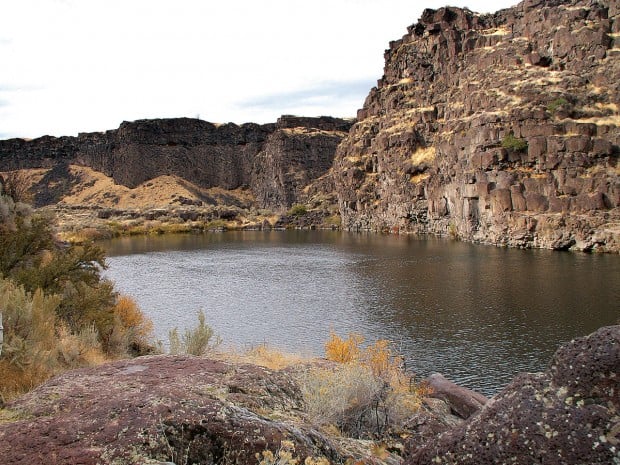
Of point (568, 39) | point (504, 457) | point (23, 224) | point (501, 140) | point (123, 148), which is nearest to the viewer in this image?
point (504, 457)

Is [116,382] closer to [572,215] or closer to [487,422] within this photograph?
[487,422]

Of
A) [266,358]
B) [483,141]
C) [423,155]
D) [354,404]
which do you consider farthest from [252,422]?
[423,155]

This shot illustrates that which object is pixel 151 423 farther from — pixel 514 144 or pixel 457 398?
pixel 514 144

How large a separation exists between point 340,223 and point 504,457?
11504cm

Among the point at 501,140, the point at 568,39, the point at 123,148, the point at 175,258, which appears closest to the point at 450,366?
the point at 175,258

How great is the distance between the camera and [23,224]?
59.1ft

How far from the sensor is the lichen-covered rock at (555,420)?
361 centimetres

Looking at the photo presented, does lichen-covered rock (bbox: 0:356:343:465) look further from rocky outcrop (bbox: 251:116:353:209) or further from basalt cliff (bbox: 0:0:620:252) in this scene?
rocky outcrop (bbox: 251:116:353:209)

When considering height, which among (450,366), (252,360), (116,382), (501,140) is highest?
(501,140)

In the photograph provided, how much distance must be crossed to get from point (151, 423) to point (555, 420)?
10.5 feet

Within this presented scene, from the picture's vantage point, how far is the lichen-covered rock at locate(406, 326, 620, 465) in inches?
142

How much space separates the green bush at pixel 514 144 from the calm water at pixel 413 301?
17.2 meters

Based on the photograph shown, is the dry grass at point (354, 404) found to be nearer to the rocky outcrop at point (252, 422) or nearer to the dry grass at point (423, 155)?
the rocky outcrop at point (252, 422)

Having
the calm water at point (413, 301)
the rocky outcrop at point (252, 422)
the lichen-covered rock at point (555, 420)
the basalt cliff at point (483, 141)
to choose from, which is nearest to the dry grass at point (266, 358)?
the calm water at point (413, 301)
